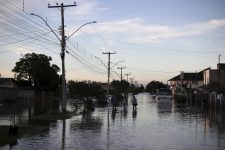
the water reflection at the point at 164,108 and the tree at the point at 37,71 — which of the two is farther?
the tree at the point at 37,71

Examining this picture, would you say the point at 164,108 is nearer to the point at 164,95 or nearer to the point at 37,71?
the point at 164,95

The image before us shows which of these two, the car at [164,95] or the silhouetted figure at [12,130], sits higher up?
the car at [164,95]

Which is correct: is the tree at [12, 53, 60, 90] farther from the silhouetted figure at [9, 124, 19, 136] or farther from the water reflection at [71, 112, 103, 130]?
the silhouetted figure at [9, 124, 19, 136]

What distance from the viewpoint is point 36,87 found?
9338 cm

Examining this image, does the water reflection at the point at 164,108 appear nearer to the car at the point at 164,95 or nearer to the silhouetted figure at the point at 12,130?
the car at the point at 164,95

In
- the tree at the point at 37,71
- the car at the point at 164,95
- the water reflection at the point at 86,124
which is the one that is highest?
the tree at the point at 37,71

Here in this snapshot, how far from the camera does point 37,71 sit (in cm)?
9319

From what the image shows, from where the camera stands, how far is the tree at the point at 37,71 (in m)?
92.9

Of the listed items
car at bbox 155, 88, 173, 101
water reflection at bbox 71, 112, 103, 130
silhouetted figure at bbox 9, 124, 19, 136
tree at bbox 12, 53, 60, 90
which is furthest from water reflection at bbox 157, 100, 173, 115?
tree at bbox 12, 53, 60, 90

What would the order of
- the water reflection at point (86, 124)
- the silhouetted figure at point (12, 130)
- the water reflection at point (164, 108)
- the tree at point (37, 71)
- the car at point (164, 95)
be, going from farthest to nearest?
1. the tree at point (37, 71)
2. the car at point (164, 95)
3. the water reflection at point (164, 108)
4. the water reflection at point (86, 124)
5. the silhouetted figure at point (12, 130)

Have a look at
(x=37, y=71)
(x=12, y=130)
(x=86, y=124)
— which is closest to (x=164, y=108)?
(x=86, y=124)

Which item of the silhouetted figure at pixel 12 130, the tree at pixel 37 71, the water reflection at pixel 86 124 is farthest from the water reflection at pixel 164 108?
the tree at pixel 37 71

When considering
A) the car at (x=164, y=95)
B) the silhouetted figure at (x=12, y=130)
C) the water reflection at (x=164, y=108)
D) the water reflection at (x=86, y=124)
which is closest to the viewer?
the silhouetted figure at (x=12, y=130)

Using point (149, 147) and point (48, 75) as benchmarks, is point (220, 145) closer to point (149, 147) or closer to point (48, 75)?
point (149, 147)
